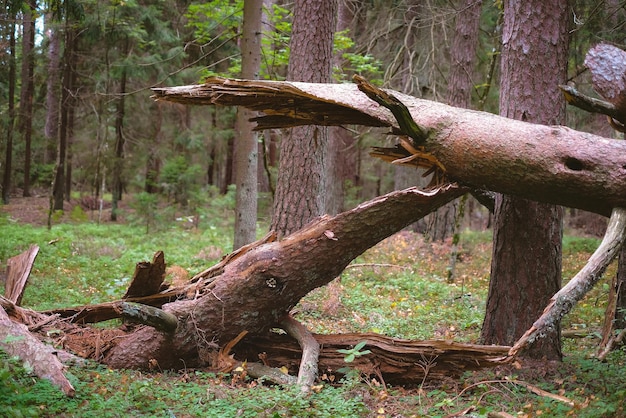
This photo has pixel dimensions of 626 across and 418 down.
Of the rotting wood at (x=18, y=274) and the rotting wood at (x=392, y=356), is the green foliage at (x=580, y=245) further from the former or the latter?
the rotting wood at (x=18, y=274)

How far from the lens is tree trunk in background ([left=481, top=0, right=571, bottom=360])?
5555 mm

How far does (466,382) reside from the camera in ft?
17.2

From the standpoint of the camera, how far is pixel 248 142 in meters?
9.69

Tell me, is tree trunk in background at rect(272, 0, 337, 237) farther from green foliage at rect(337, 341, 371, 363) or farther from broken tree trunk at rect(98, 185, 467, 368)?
green foliage at rect(337, 341, 371, 363)

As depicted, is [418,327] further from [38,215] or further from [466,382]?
[38,215]

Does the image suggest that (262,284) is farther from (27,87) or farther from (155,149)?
(27,87)

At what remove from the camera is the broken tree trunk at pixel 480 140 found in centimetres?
474

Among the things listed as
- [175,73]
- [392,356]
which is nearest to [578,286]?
[392,356]

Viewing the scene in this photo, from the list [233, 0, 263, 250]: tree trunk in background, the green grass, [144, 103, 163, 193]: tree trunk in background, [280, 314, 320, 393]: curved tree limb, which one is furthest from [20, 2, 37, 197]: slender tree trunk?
[280, 314, 320, 393]: curved tree limb

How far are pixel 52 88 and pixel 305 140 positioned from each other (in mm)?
18037

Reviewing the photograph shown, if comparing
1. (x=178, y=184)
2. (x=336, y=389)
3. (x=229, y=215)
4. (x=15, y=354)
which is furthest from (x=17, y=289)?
(x=229, y=215)

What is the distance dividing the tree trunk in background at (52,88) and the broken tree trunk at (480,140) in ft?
48.0

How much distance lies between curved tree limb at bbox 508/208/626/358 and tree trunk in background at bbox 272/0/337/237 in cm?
501

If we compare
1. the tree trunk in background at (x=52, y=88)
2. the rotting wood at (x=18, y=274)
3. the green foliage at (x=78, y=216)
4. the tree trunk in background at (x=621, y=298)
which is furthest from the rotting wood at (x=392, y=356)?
the green foliage at (x=78, y=216)
